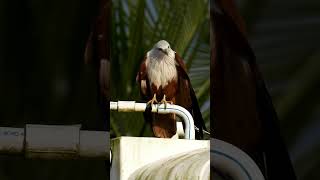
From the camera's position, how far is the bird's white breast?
10.4 feet

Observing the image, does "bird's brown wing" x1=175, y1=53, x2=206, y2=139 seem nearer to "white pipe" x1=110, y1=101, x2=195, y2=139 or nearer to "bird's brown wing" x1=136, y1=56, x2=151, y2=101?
"white pipe" x1=110, y1=101, x2=195, y2=139

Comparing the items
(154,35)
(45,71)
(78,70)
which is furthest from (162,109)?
(45,71)

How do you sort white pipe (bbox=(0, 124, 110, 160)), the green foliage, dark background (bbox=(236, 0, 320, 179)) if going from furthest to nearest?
dark background (bbox=(236, 0, 320, 179))
the green foliage
white pipe (bbox=(0, 124, 110, 160))

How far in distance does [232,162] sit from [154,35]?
676 mm

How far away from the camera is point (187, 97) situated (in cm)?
318

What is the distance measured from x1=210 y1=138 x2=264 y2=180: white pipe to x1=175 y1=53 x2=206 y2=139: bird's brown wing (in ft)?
0.33

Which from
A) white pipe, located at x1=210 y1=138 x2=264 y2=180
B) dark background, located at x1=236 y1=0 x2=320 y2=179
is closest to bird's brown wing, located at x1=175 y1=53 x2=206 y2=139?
white pipe, located at x1=210 y1=138 x2=264 y2=180

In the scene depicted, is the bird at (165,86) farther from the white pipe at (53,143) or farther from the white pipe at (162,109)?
the white pipe at (53,143)

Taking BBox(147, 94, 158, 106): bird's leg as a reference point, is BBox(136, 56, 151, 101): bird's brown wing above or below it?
above

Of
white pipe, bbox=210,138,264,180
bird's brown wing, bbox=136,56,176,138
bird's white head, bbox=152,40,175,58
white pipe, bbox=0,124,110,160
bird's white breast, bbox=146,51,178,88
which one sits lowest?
white pipe, bbox=210,138,264,180

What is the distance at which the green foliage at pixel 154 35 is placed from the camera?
3139 millimetres

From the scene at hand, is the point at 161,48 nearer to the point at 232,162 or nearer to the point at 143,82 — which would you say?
the point at 143,82

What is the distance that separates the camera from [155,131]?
123 inches

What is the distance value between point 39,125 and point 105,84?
0.35 metres
